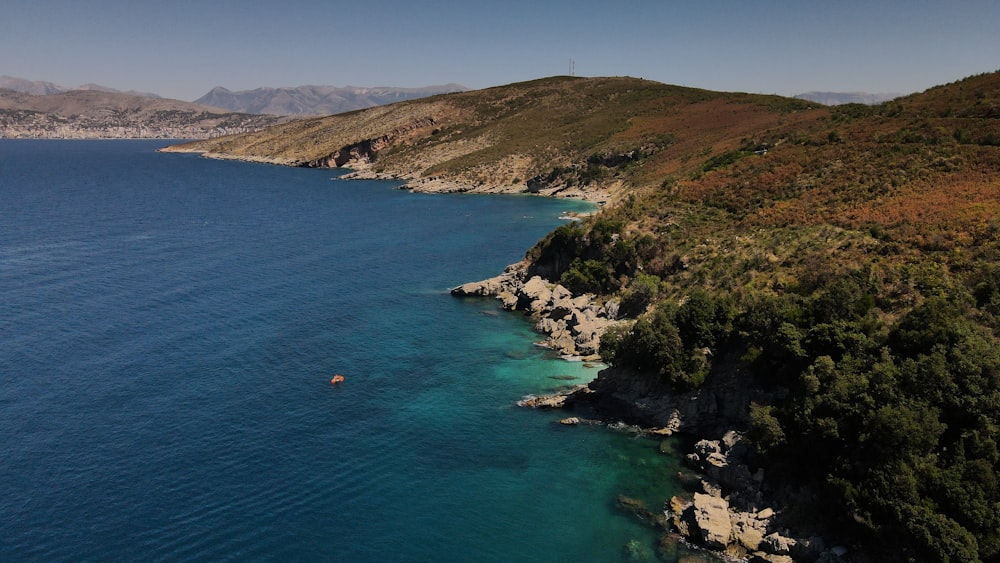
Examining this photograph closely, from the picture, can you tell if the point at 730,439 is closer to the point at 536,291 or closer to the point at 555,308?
the point at 555,308

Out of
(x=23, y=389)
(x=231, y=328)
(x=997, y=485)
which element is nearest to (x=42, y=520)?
(x=23, y=389)

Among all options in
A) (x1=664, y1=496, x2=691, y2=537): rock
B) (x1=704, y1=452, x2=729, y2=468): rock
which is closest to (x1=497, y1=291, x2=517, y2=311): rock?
(x1=704, y1=452, x2=729, y2=468): rock

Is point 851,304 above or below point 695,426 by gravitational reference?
above

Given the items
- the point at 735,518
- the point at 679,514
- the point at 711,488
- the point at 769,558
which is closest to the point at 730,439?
the point at 711,488

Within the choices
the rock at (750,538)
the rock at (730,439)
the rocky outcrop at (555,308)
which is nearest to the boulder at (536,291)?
the rocky outcrop at (555,308)

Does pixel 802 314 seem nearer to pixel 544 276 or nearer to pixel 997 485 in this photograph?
pixel 997 485
